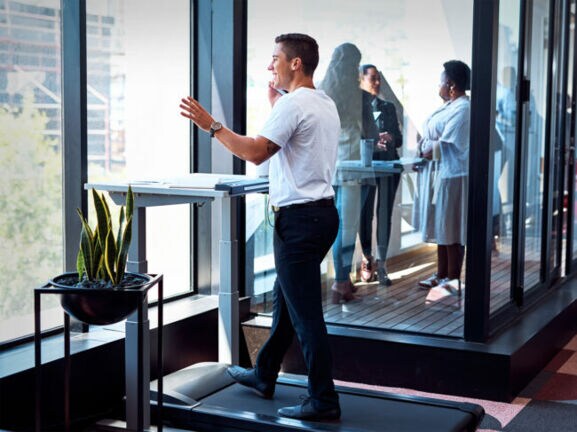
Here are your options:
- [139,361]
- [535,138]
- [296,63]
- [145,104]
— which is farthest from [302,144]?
[535,138]

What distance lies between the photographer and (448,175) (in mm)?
4785

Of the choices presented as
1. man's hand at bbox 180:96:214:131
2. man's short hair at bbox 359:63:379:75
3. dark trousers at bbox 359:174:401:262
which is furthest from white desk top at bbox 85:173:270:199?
man's short hair at bbox 359:63:379:75

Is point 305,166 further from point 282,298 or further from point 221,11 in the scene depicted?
point 221,11

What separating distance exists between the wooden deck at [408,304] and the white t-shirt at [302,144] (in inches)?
51.0

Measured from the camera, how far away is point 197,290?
534 centimetres

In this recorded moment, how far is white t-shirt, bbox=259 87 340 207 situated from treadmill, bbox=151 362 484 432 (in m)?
0.90

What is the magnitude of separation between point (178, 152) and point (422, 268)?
1.49 metres

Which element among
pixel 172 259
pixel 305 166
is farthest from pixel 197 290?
pixel 305 166

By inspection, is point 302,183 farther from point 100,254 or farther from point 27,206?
point 27,206

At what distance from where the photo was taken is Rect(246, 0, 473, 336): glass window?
4766mm

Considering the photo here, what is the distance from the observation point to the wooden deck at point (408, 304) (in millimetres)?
4867

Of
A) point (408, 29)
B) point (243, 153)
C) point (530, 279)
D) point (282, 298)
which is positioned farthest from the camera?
point (530, 279)

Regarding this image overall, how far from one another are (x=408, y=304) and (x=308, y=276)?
4.54 ft

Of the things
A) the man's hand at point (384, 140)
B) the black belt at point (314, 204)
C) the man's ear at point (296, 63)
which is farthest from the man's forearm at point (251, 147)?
the man's hand at point (384, 140)
